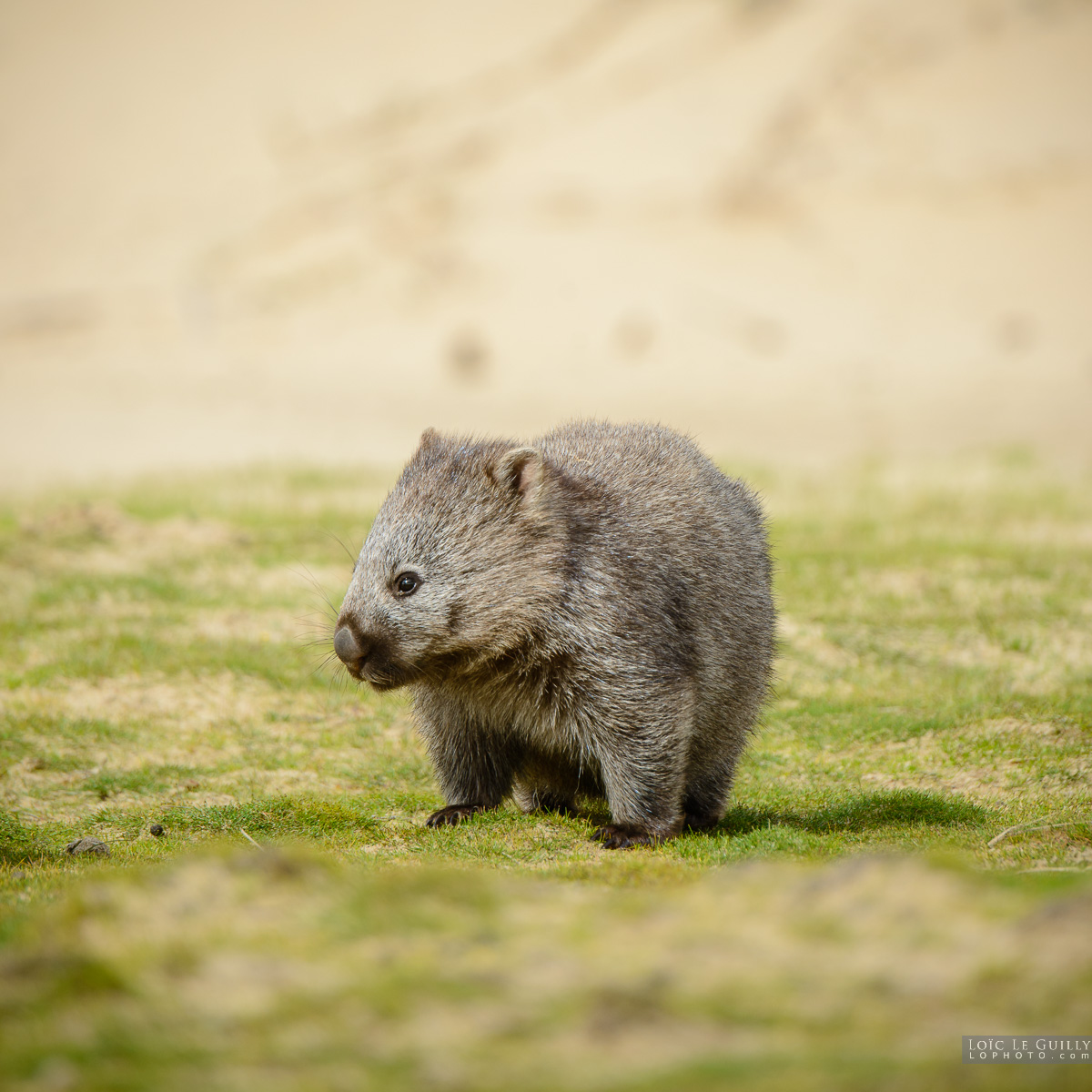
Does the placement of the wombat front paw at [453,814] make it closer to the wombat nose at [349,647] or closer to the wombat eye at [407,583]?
the wombat nose at [349,647]

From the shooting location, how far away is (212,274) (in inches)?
1485

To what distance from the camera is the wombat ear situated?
6.71 m

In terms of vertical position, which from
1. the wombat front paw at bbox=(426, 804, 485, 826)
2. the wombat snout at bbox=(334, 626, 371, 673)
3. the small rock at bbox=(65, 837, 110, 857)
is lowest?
the wombat front paw at bbox=(426, 804, 485, 826)

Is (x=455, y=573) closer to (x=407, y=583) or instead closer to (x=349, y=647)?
(x=407, y=583)

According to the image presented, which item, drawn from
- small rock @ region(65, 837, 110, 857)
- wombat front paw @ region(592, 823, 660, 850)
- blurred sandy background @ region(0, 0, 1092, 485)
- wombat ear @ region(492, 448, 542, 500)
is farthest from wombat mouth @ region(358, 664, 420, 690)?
blurred sandy background @ region(0, 0, 1092, 485)

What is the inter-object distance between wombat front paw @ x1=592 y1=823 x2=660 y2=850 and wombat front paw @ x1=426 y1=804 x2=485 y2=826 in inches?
31.2

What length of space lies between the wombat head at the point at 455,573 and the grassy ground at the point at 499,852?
100cm

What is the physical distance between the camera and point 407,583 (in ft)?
21.5

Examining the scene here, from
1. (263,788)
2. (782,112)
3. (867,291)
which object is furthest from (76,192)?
(263,788)

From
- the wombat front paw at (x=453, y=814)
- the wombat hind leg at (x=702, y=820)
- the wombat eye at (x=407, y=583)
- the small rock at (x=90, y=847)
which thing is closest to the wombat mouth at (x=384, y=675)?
the wombat eye at (x=407, y=583)

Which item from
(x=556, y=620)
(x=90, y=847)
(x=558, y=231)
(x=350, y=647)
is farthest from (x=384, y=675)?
(x=558, y=231)

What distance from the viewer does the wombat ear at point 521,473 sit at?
671 cm

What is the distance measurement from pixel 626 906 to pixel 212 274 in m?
36.6

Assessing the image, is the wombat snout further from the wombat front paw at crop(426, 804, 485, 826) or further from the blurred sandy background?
the blurred sandy background
